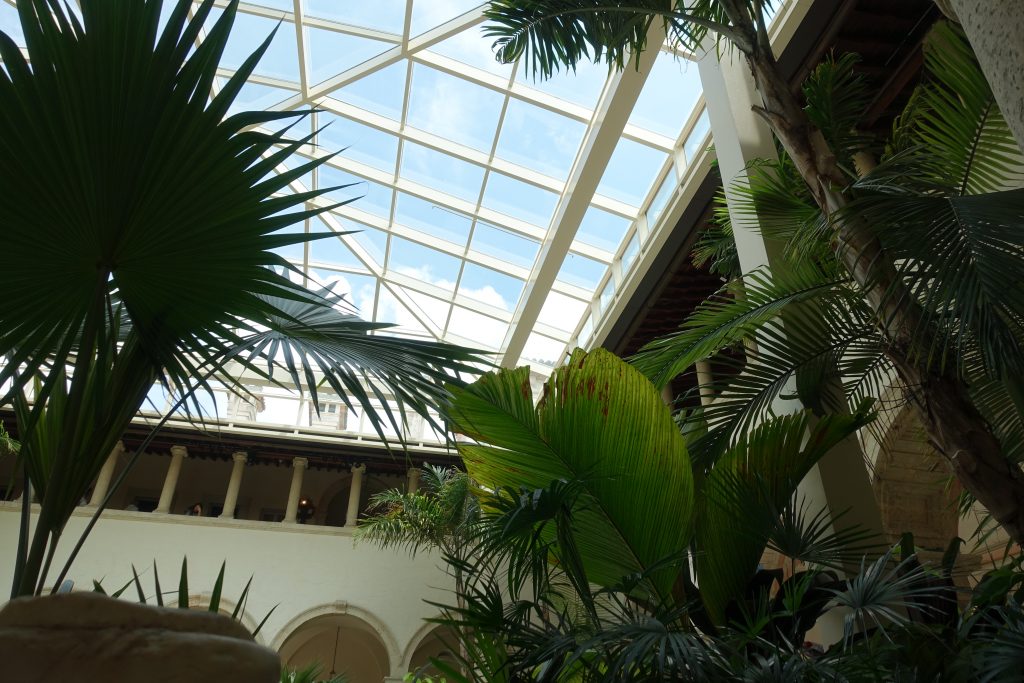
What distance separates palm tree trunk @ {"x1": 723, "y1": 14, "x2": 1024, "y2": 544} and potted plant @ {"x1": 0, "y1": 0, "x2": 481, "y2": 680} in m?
1.69

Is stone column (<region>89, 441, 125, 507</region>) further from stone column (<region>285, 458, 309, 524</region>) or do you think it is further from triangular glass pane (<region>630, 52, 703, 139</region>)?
triangular glass pane (<region>630, 52, 703, 139</region>)

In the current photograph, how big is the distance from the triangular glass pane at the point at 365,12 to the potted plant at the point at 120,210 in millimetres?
9077

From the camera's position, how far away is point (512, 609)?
221cm

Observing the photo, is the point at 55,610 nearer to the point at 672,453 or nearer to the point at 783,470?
the point at 672,453

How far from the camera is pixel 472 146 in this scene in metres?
11.6

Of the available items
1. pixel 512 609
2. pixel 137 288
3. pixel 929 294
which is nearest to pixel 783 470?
pixel 929 294

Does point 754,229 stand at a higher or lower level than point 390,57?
lower

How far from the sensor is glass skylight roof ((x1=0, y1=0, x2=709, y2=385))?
33.2 ft

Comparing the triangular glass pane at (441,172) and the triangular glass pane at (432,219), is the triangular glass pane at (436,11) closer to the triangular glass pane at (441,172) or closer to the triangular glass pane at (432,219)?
the triangular glass pane at (441,172)

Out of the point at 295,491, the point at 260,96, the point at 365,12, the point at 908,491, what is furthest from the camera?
the point at 295,491

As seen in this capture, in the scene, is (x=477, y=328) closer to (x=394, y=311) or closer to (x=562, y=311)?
(x=394, y=311)

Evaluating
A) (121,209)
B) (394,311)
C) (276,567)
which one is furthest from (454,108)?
(121,209)

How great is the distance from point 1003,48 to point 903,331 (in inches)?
60.6

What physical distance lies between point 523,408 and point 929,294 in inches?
48.2
